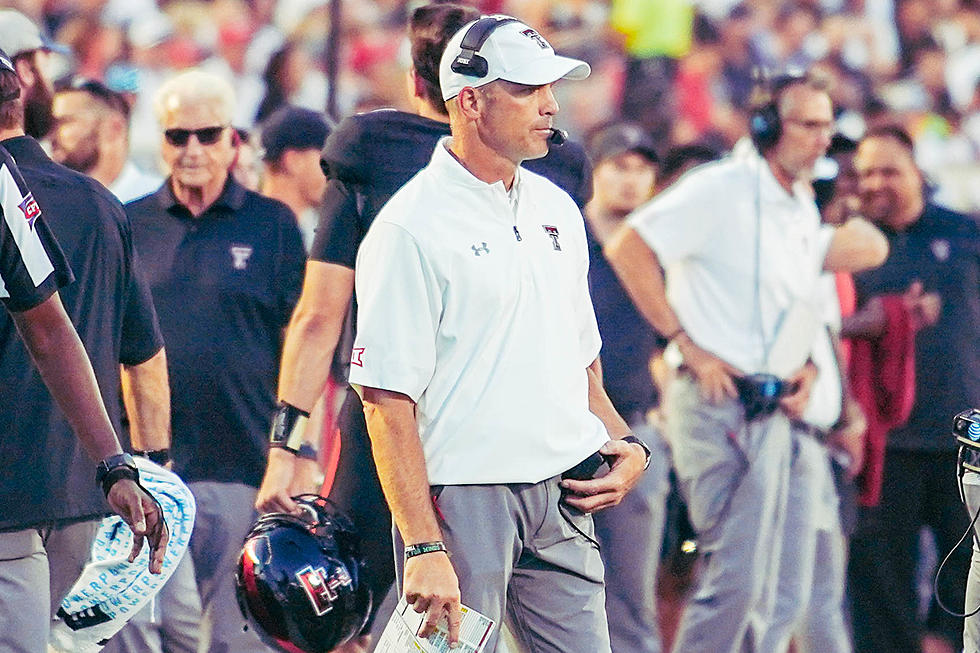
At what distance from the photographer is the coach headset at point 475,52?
382 cm

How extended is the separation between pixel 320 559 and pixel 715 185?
2702mm

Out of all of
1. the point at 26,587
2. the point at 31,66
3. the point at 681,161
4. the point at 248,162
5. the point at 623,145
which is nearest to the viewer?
the point at 26,587

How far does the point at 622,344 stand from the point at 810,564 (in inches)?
46.2

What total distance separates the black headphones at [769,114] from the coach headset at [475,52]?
100 inches

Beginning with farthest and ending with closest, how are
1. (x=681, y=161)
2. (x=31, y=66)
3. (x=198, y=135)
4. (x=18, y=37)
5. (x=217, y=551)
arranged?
(x=681, y=161) < (x=198, y=135) < (x=217, y=551) < (x=18, y=37) < (x=31, y=66)

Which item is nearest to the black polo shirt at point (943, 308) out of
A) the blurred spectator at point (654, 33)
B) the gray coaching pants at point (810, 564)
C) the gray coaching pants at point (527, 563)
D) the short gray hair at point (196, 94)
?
the gray coaching pants at point (810, 564)

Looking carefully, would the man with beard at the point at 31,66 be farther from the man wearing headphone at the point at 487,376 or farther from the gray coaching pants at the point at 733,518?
the gray coaching pants at the point at 733,518

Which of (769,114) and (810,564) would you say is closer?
(810,564)

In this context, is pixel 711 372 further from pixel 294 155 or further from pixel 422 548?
pixel 422 548

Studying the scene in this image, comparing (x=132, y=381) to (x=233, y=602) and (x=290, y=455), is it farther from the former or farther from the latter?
(x=233, y=602)

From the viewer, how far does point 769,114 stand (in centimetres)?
627

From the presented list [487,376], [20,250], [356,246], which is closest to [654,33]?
[356,246]

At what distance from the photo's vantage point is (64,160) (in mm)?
6531

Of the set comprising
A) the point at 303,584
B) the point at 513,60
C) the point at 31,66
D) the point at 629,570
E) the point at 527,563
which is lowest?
the point at 629,570
